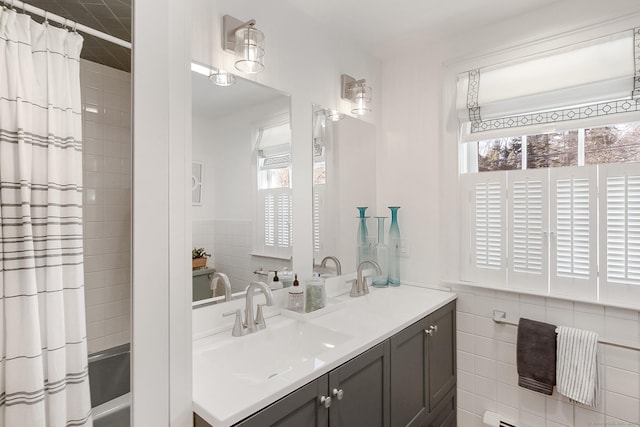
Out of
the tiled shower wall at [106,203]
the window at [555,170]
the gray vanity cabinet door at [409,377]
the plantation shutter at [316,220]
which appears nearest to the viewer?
the tiled shower wall at [106,203]

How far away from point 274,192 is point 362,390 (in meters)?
1.02

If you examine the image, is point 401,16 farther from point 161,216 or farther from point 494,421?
point 494,421

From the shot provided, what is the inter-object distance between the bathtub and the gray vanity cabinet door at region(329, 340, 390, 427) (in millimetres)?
660

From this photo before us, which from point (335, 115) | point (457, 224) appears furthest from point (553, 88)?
point (335, 115)

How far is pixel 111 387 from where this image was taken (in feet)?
2.70

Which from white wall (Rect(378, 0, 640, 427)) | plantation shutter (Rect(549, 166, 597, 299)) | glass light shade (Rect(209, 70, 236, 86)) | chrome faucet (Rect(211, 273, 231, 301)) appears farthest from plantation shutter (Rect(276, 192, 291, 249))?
plantation shutter (Rect(549, 166, 597, 299))

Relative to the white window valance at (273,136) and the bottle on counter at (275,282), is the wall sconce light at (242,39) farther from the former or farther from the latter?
the bottle on counter at (275,282)

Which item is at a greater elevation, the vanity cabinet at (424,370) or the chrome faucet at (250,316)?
the chrome faucet at (250,316)

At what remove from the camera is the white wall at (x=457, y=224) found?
1.71m

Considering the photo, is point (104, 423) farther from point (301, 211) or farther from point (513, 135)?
point (513, 135)

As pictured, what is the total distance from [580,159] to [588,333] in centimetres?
92

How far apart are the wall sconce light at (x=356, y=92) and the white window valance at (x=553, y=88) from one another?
0.59 m

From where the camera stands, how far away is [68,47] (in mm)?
746

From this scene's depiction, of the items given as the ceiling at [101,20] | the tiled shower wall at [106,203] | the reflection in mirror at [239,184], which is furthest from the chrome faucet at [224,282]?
the ceiling at [101,20]
